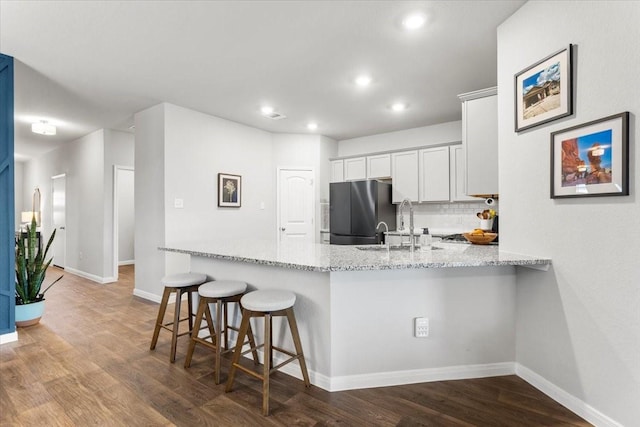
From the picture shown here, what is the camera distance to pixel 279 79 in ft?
11.0

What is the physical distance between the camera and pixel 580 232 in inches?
70.4

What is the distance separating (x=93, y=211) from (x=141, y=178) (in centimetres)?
194

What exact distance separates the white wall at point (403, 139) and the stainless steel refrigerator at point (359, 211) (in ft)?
2.59

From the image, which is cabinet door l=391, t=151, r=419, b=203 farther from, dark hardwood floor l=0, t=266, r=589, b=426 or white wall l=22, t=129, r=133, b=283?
white wall l=22, t=129, r=133, b=283

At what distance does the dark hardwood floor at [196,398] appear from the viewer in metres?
1.78

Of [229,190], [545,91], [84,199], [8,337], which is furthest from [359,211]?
[84,199]

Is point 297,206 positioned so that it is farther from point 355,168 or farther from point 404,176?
point 404,176

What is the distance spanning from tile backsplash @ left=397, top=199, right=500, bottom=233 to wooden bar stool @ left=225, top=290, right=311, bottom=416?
334cm

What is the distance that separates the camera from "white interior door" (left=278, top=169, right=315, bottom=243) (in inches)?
221

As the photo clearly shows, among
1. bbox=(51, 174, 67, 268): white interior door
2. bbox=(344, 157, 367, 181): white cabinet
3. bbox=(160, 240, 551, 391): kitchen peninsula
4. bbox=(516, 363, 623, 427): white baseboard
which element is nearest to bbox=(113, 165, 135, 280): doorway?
bbox=(51, 174, 67, 268): white interior door

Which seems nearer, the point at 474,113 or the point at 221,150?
the point at 474,113

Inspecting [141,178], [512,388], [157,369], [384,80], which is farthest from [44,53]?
[512,388]

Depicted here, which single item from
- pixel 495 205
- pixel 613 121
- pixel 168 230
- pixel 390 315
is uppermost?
pixel 613 121

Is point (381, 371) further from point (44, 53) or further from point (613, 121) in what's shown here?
point (44, 53)
